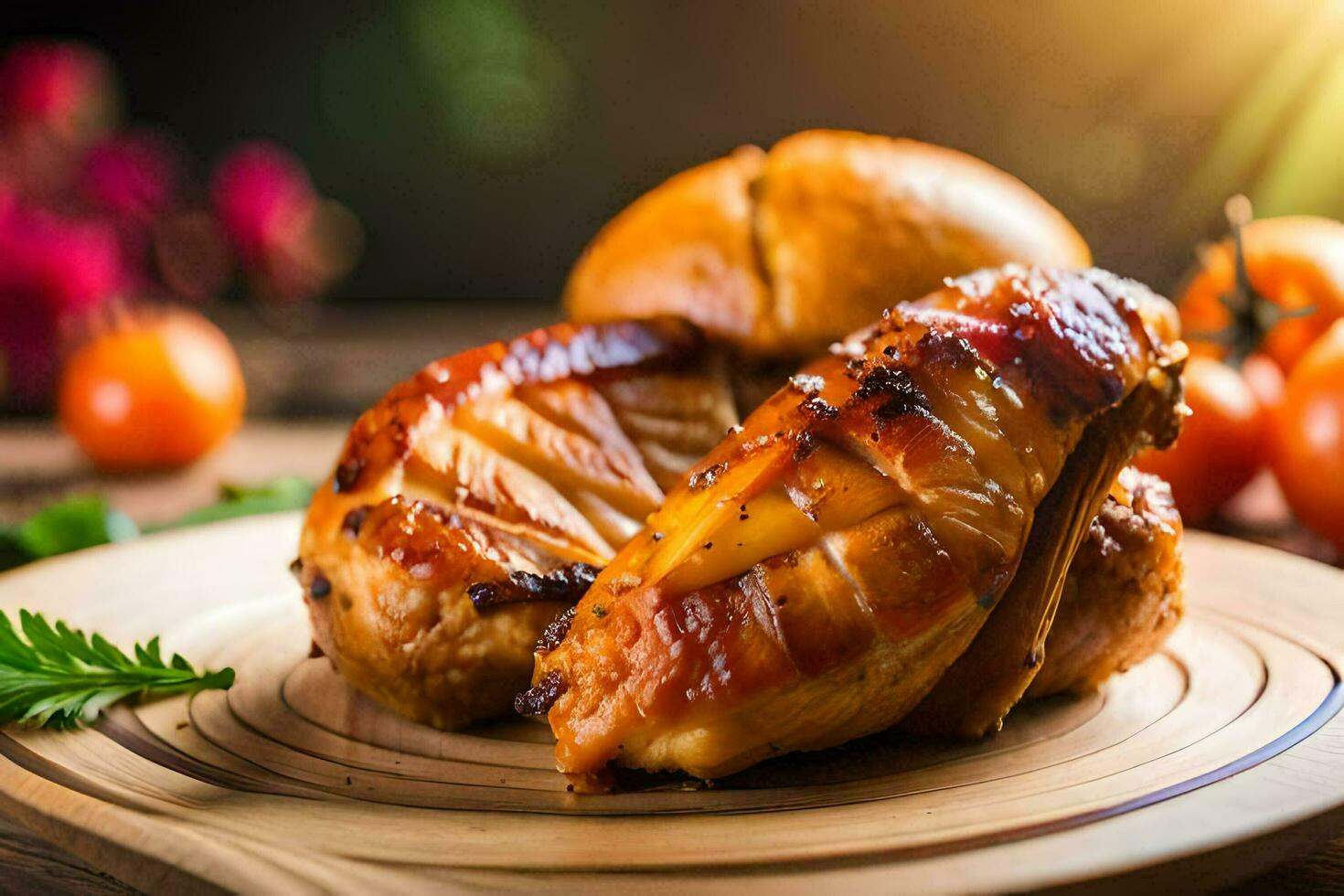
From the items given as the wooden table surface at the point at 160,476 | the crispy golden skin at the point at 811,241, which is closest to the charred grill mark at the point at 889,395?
the crispy golden skin at the point at 811,241

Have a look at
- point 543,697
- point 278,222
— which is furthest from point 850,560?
point 278,222

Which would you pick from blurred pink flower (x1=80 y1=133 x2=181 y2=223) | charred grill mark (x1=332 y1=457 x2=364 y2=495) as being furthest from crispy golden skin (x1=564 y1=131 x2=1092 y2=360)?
blurred pink flower (x1=80 y1=133 x2=181 y2=223)

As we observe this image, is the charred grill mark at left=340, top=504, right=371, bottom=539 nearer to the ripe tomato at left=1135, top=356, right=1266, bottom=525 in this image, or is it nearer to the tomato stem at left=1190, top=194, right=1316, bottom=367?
the ripe tomato at left=1135, top=356, right=1266, bottom=525

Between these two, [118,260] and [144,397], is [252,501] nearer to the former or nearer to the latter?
[144,397]

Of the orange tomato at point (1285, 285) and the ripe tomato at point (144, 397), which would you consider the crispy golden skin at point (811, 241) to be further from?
the ripe tomato at point (144, 397)

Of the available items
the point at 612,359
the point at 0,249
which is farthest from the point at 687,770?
the point at 0,249

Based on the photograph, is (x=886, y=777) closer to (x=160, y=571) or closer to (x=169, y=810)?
(x=169, y=810)
